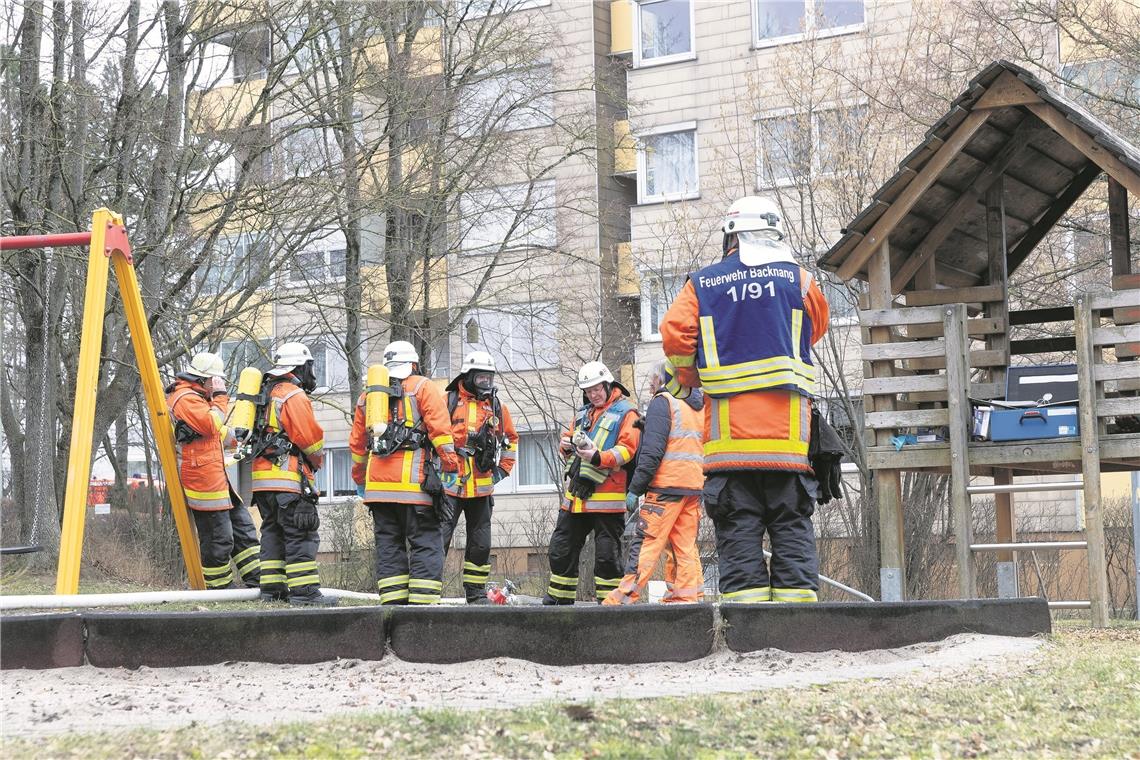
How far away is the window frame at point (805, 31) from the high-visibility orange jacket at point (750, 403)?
13.0 meters

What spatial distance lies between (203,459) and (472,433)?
9.34 feet

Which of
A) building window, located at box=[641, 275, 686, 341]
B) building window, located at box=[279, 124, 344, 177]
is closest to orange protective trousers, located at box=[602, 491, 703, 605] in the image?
building window, located at box=[279, 124, 344, 177]

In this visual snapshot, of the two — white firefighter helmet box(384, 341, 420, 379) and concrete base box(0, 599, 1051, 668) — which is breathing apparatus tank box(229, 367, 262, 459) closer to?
white firefighter helmet box(384, 341, 420, 379)

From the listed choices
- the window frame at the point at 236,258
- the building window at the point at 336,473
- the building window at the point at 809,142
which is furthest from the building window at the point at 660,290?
the building window at the point at 336,473

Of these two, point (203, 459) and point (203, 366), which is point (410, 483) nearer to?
point (203, 459)

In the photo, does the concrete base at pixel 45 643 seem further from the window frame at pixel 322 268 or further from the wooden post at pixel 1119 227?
the window frame at pixel 322 268

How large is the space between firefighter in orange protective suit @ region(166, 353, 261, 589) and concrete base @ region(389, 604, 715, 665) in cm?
640

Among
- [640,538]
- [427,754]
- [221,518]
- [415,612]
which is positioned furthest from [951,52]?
[427,754]

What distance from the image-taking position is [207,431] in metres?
12.7

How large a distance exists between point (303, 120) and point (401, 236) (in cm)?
336

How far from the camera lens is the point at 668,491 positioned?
11.0 metres

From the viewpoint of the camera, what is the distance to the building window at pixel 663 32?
29.6 meters

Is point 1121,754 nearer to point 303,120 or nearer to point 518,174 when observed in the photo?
point 303,120

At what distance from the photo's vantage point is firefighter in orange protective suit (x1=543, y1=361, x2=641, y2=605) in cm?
1142
